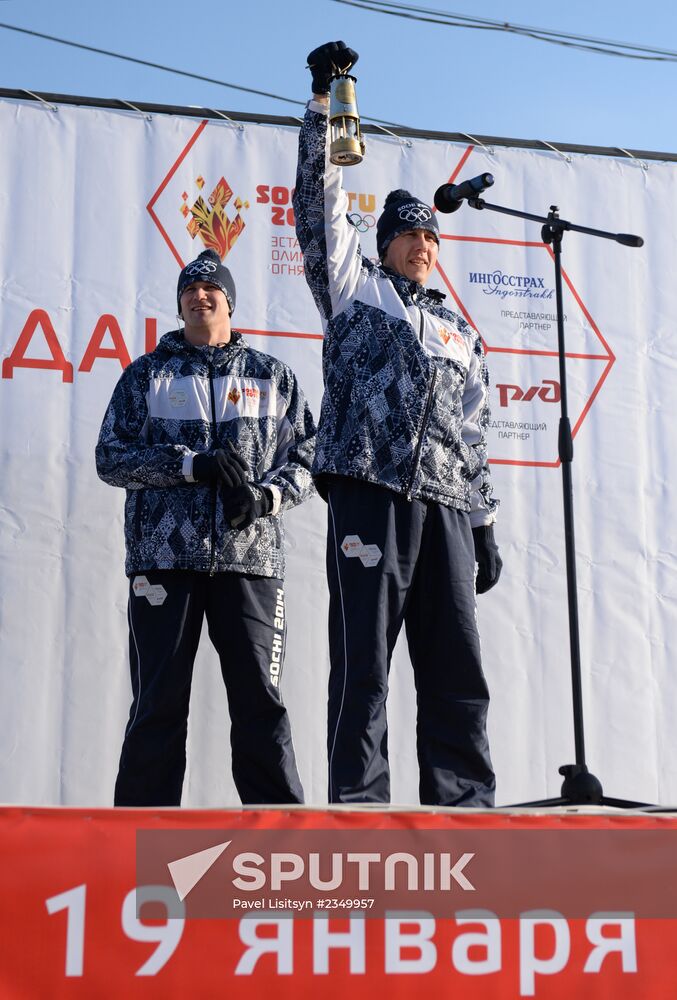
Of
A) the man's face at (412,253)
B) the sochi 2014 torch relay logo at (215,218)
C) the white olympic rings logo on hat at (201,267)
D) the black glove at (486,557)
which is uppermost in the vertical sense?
the sochi 2014 torch relay logo at (215,218)

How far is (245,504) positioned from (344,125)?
36.0 inches

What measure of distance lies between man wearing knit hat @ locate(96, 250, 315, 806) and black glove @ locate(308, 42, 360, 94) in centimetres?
84

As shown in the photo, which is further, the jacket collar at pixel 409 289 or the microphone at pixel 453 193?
the microphone at pixel 453 193

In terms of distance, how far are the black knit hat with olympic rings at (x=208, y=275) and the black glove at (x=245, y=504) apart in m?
0.64

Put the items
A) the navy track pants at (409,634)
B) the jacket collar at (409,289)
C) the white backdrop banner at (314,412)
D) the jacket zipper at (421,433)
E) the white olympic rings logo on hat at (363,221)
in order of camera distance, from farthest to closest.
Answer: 1. the white olympic rings logo on hat at (363,221)
2. the white backdrop banner at (314,412)
3. the jacket collar at (409,289)
4. the jacket zipper at (421,433)
5. the navy track pants at (409,634)

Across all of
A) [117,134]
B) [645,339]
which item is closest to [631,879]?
[645,339]

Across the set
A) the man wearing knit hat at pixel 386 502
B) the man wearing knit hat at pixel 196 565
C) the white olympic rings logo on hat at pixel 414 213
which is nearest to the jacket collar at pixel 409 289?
the man wearing knit hat at pixel 386 502

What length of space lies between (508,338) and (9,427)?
171 cm

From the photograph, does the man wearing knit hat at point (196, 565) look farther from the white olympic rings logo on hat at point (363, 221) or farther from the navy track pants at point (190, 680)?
the white olympic rings logo on hat at point (363, 221)

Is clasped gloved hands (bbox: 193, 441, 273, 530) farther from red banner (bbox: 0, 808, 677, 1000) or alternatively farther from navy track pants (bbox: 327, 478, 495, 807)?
red banner (bbox: 0, 808, 677, 1000)

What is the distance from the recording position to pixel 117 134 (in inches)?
157

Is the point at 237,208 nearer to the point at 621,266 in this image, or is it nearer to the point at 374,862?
the point at 621,266

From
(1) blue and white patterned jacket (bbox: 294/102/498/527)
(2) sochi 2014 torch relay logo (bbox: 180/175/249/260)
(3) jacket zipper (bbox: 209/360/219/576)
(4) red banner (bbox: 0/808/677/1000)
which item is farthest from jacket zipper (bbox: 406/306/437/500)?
(2) sochi 2014 torch relay logo (bbox: 180/175/249/260)

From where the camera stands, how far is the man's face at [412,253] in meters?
2.85
